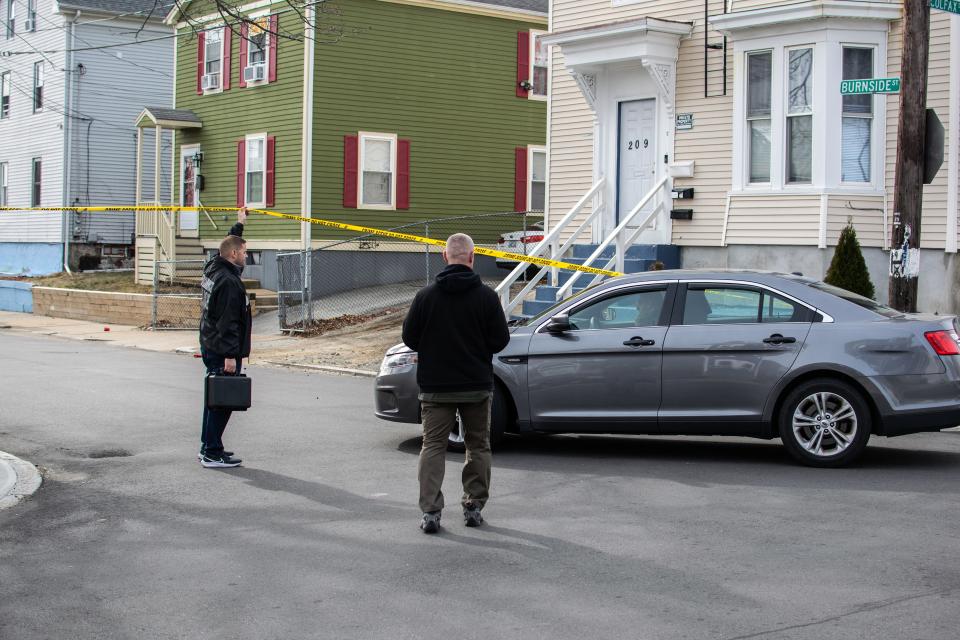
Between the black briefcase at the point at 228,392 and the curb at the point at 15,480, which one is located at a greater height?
the black briefcase at the point at 228,392

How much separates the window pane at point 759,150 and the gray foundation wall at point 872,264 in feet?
3.62

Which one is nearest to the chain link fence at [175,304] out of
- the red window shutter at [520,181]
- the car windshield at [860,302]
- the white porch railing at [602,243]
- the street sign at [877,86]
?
the red window shutter at [520,181]

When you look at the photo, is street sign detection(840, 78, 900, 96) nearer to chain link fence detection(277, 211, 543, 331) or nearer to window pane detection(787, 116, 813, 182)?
window pane detection(787, 116, 813, 182)

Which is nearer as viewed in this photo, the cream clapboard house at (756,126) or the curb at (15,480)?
the curb at (15,480)

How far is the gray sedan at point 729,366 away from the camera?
31.3 ft

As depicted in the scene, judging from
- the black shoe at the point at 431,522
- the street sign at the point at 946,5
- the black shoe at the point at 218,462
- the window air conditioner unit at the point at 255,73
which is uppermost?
the window air conditioner unit at the point at 255,73

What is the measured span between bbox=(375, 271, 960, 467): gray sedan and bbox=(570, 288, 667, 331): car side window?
0.01 metres

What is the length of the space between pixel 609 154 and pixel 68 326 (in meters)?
14.4

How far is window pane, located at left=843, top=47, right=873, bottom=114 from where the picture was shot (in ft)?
58.1

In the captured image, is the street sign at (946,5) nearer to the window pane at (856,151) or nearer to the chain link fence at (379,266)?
the window pane at (856,151)

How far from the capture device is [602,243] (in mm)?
18594

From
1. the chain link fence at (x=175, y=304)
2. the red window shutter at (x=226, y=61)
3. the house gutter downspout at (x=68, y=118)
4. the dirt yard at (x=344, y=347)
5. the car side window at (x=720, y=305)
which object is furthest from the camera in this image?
the house gutter downspout at (x=68, y=118)

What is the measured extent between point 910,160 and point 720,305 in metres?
4.26

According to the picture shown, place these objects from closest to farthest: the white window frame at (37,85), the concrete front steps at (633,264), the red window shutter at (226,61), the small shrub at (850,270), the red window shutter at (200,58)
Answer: the small shrub at (850,270) → the concrete front steps at (633,264) → the red window shutter at (226,61) → the red window shutter at (200,58) → the white window frame at (37,85)
